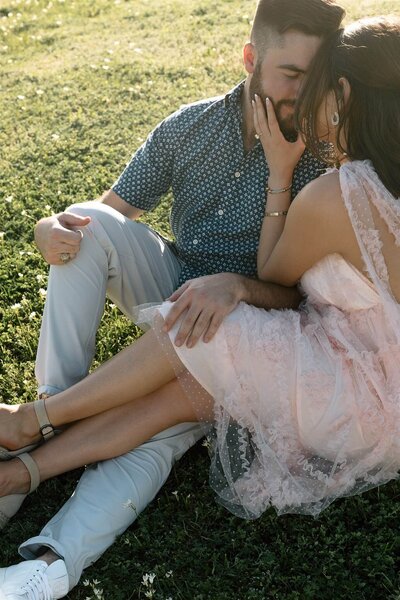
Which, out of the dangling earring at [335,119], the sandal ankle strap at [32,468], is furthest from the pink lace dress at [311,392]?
the sandal ankle strap at [32,468]

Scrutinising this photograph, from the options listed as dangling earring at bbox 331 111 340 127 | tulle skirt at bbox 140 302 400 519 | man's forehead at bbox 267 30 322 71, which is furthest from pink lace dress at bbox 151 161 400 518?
man's forehead at bbox 267 30 322 71

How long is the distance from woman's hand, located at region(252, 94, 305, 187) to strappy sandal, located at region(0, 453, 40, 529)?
1.61 meters

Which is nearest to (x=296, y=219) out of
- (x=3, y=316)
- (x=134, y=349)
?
(x=134, y=349)

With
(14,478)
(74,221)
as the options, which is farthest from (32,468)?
(74,221)

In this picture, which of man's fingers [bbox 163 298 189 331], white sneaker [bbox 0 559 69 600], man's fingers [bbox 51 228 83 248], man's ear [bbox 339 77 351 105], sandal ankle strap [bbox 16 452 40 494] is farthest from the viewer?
man's fingers [bbox 51 228 83 248]

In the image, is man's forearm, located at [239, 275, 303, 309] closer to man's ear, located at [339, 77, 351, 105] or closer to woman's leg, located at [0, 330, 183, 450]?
woman's leg, located at [0, 330, 183, 450]

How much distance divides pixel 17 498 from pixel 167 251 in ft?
4.62

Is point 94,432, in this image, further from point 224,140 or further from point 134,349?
point 224,140

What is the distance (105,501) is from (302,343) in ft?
3.27

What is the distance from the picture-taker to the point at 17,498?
3.62 metres

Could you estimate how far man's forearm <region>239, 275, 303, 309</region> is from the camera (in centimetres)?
366

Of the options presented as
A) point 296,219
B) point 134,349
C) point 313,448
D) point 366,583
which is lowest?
point 366,583

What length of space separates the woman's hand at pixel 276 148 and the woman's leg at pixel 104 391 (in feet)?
3.14

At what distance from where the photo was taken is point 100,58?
896 centimetres
